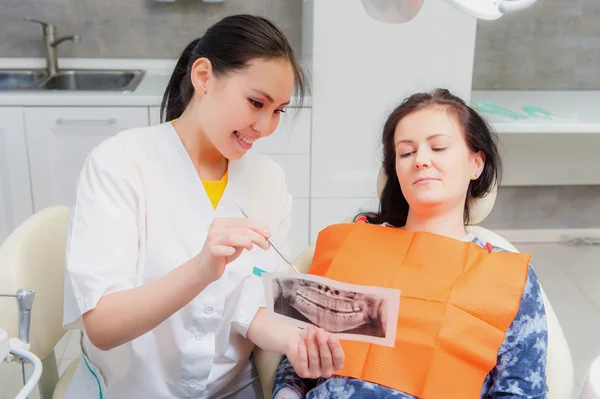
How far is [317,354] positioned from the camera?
121cm

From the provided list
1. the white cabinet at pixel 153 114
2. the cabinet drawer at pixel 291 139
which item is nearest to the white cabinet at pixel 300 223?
the cabinet drawer at pixel 291 139

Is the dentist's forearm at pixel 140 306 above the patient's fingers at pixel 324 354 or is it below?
above

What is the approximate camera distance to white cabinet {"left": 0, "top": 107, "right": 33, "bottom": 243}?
277cm

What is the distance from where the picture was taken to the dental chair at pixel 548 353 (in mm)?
1389

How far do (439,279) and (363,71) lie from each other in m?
1.59

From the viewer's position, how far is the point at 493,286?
141cm

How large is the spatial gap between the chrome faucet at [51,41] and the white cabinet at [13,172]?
510mm

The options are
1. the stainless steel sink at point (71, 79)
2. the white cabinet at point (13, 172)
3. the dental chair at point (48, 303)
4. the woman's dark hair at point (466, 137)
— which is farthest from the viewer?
the stainless steel sink at point (71, 79)

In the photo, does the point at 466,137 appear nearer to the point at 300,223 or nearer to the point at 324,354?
the point at 324,354

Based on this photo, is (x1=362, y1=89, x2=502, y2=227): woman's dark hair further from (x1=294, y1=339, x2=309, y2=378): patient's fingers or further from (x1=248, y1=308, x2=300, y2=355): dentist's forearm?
(x1=294, y1=339, x2=309, y2=378): patient's fingers

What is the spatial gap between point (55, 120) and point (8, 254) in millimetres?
1570

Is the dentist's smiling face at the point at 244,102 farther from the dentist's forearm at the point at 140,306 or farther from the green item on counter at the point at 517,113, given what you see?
the green item on counter at the point at 517,113

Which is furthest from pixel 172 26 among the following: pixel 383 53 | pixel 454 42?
pixel 454 42

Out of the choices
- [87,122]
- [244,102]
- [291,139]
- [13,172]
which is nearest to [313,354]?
[244,102]
